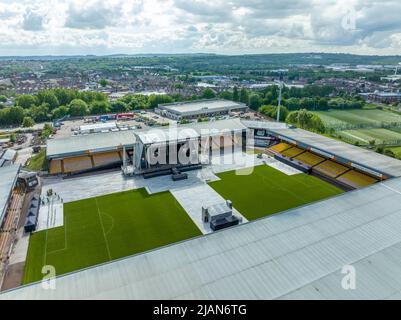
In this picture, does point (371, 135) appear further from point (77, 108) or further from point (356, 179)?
point (77, 108)

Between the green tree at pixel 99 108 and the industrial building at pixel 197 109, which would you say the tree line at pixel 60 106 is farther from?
the industrial building at pixel 197 109

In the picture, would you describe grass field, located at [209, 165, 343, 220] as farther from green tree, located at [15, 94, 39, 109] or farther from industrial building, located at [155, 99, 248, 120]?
green tree, located at [15, 94, 39, 109]

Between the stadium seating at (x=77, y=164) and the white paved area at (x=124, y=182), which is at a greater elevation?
the stadium seating at (x=77, y=164)

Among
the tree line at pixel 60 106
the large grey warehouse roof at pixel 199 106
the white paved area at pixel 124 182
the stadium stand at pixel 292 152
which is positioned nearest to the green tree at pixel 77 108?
the tree line at pixel 60 106

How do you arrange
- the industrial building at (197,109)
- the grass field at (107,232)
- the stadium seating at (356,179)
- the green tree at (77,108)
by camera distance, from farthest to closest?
the green tree at (77,108) < the industrial building at (197,109) < the stadium seating at (356,179) < the grass field at (107,232)

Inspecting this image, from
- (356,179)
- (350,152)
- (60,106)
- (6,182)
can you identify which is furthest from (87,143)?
(60,106)

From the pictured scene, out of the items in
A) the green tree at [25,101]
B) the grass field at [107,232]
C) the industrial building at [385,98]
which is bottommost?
the grass field at [107,232]
